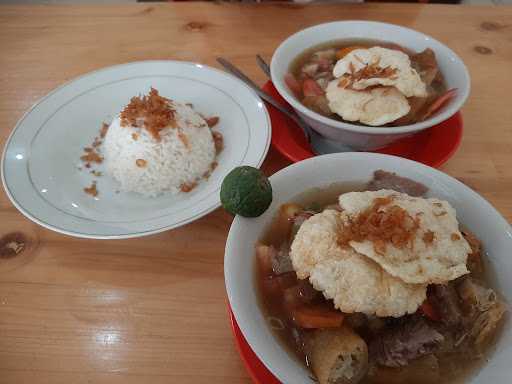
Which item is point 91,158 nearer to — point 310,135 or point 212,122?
point 212,122

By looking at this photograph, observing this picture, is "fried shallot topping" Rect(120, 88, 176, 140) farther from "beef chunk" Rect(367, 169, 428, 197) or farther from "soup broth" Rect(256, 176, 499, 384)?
"beef chunk" Rect(367, 169, 428, 197)

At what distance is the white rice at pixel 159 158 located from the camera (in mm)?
1685

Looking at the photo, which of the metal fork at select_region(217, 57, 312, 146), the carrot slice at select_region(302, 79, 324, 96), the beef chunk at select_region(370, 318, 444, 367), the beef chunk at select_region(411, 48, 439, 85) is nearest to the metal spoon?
the metal fork at select_region(217, 57, 312, 146)

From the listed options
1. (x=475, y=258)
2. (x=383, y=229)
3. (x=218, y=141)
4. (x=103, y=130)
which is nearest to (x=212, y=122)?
(x=218, y=141)

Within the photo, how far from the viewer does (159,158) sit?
170cm

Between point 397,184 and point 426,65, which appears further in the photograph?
point 426,65

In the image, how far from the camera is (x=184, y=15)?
2512 mm

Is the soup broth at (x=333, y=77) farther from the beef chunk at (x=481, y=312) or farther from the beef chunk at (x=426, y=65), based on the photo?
the beef chunk at (x=481, y=312)

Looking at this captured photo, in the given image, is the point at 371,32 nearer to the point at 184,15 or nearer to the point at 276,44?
the point at 276,44

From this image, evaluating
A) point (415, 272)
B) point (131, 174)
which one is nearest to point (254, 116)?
point (131, 174)

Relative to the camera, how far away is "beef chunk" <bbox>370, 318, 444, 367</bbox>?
37.7 inches

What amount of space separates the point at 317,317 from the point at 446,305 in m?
0.32

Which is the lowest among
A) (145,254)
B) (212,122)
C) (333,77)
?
(145,254)

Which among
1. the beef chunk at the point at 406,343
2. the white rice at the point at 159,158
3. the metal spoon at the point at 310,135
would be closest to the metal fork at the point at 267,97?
the metal spoon at the point at 310,135
